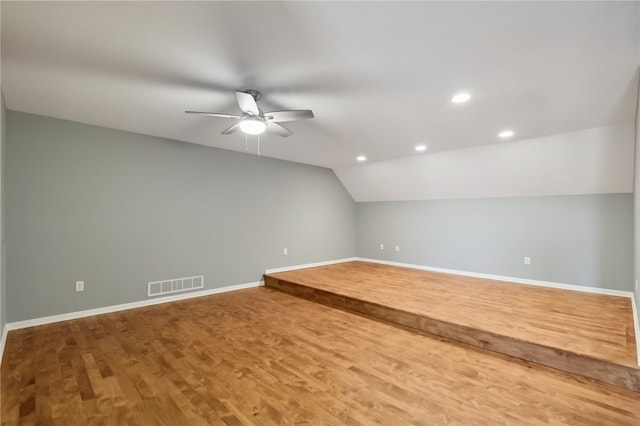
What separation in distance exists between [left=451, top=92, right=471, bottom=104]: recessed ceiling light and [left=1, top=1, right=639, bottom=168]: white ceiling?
64mm

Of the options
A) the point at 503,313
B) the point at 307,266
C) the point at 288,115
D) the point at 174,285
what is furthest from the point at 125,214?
the point at 503,313

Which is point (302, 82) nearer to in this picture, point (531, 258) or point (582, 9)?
point (582, 9)

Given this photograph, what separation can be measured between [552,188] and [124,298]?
6.77 metres

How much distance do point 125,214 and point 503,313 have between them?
16.9 ft

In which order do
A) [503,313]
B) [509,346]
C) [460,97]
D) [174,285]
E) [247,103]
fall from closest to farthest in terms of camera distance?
[247,103]
[509,346]
[460,97]
[503,313]
[174,285]

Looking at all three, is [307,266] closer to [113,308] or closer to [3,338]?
[113,308]

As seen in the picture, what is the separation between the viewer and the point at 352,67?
7.45ft

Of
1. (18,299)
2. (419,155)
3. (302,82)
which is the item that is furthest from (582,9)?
(18,299)

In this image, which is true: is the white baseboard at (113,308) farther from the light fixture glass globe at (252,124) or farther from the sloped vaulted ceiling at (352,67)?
the light fixture glass globe at (252,124)

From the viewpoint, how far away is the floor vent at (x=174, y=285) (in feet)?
13.9

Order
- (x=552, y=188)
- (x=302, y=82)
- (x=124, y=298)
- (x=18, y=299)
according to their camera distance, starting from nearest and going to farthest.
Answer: (x=302, y=82)
(x=18, y=299)
(x=124, y=298)
(x=552, y=188)

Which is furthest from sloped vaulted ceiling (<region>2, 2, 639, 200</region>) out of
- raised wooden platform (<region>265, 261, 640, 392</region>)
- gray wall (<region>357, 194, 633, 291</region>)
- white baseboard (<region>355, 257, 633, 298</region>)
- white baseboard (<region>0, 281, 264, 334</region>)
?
white baseboard (<region>0, 281, 264, 334</region>)

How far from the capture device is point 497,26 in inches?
70.0

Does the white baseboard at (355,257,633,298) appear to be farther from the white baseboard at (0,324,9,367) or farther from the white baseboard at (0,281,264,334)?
the white baseboard at (0,324,9,367)
